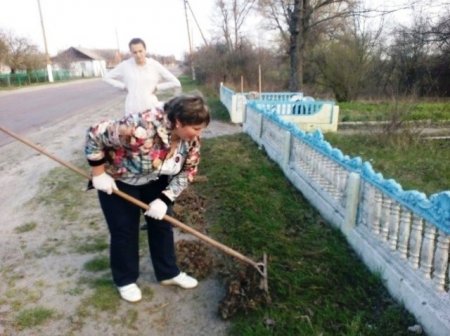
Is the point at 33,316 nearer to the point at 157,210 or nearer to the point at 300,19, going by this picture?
the point at 157,210

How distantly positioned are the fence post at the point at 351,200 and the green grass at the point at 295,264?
190 mm

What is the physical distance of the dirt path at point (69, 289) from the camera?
9.00 feet

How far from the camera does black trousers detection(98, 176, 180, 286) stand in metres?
2.82

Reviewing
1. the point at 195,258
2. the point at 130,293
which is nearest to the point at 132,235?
the point at 130,293

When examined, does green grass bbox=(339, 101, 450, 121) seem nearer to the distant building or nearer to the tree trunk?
the tree trunk

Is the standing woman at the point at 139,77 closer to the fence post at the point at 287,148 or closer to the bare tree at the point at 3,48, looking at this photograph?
the fence post at the point at 287,148

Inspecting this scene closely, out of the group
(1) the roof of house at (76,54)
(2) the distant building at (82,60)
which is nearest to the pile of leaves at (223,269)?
(2) the distant building at (82,60)

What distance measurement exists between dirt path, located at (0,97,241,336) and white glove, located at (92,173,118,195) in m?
0.93

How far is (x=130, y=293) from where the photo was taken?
118 inches

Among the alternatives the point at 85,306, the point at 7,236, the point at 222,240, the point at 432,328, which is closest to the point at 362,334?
the point at 432,328

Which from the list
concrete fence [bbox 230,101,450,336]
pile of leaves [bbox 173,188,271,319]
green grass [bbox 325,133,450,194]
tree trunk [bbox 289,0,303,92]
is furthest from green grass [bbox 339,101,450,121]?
pile of leaves [bbox 173,188,271,319]

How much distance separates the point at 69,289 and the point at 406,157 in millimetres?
5781

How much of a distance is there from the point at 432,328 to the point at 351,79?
66.1ft

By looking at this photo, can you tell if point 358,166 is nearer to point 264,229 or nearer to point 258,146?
point 264,229
